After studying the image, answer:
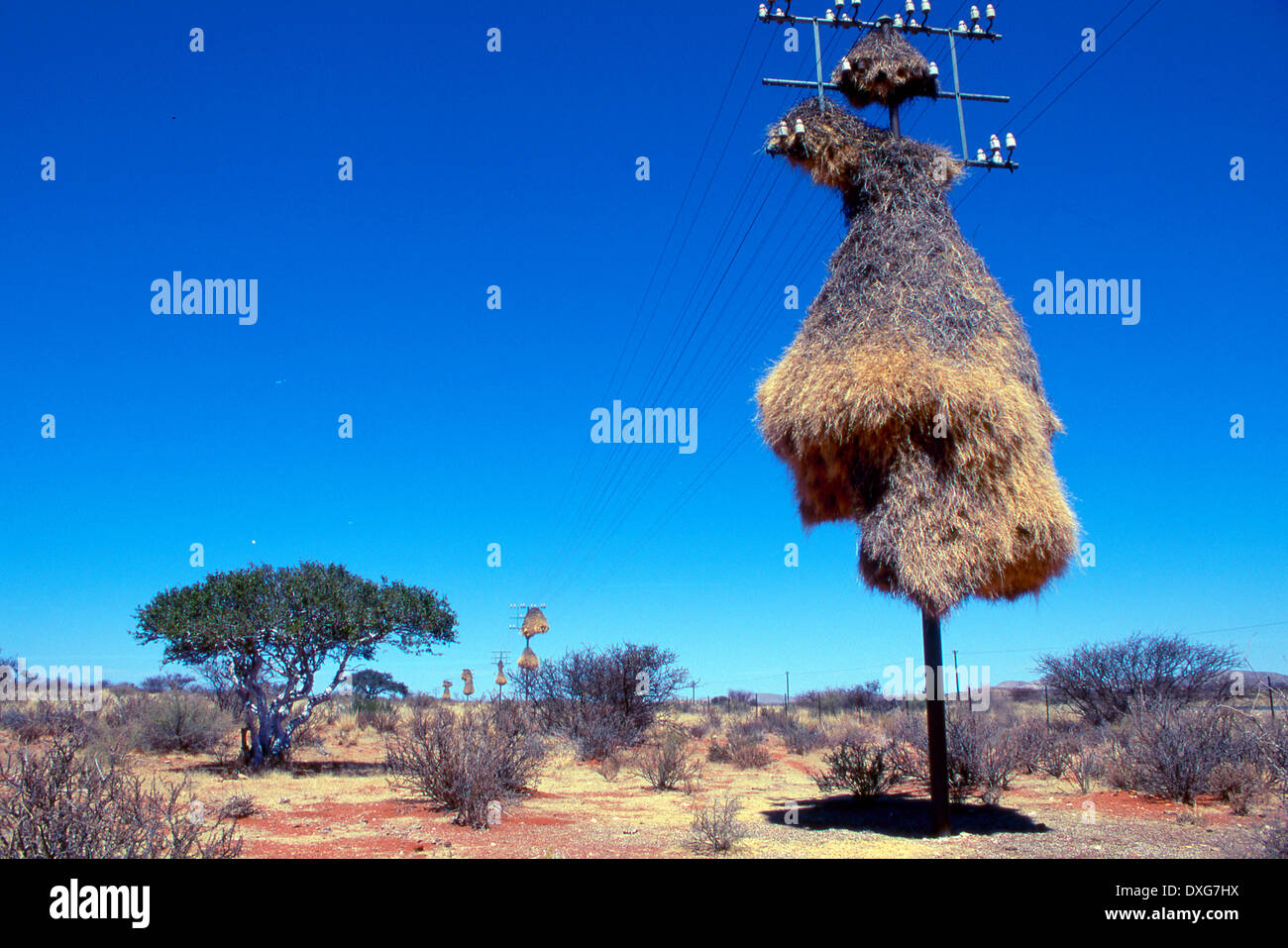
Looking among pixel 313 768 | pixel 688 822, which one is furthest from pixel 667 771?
pixel 313 768

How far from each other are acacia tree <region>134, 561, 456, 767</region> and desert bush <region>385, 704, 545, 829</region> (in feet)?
15.8

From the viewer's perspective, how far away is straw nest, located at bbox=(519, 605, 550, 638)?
40188 millimetres

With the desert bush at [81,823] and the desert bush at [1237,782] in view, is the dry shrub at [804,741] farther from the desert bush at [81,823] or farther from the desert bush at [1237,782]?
the desert bush at [81,823]

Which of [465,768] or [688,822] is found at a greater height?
[465,768]

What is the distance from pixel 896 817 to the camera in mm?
11617

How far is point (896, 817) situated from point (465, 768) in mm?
6007

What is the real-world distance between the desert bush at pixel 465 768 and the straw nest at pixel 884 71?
10.4 metres

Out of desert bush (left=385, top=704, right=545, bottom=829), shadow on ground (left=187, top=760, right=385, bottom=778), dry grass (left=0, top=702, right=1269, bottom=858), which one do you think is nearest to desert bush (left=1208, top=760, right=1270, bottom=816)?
dry grass (left=0, top=702, right=1269, bottom=858)

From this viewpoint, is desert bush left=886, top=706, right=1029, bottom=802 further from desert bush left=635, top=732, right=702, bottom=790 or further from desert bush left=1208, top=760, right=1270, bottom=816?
desert bush left=635, top=732, right=702, bottom=790

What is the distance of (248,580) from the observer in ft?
60.1

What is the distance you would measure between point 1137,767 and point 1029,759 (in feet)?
10.0

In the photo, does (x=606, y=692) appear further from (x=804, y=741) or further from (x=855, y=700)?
(x=855, y=700)
